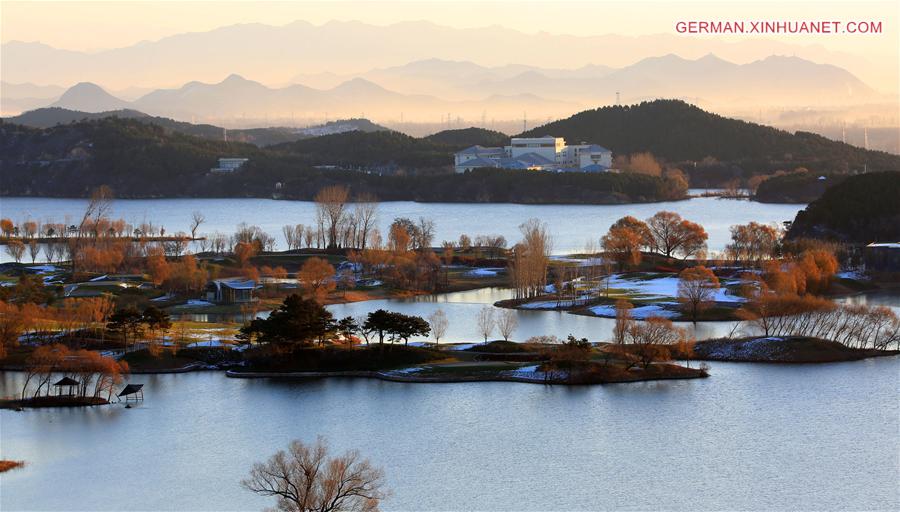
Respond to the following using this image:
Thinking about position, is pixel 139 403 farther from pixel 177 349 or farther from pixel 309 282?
pixel 309 282

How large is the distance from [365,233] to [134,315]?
23651 mm

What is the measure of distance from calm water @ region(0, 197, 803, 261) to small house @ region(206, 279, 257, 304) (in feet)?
60.5

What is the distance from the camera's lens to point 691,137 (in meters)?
134

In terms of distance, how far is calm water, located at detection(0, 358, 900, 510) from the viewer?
22.5 metres

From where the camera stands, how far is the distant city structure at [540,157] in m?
114

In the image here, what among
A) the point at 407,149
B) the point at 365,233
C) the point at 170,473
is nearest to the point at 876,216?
the point at 365,233

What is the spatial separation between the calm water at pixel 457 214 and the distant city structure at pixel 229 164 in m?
9.09

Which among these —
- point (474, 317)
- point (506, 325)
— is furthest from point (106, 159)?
point (506, 325)

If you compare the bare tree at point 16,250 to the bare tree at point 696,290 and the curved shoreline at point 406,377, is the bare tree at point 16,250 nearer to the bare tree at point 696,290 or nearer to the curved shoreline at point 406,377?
the curved shoreline at point 406,377

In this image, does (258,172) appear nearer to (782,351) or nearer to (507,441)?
(782,351)

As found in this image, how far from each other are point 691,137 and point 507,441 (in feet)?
367

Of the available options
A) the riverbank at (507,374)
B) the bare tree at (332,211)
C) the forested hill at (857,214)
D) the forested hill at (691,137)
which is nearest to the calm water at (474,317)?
the riverbank at (507,374)

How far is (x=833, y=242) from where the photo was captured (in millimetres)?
56000

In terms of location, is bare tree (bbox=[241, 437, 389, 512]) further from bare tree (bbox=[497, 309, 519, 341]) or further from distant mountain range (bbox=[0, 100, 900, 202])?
distant mountain range (bbox=[0, 100, 900, 202])
